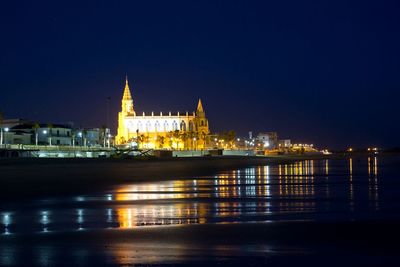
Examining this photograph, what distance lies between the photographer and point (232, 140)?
19688cm

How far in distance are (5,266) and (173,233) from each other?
4.07 meters

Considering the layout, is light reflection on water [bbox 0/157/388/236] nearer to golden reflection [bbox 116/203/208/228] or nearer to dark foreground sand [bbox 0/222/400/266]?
golden reflection [bbox 116/203/208/228]

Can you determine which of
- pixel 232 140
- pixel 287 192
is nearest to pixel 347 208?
pixel 287 192

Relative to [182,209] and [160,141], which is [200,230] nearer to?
[182,209]

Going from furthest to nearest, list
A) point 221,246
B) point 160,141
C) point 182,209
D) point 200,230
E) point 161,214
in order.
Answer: point 160,141 → point 182,209 → point 161,214 → point 200,230 → point 221,246

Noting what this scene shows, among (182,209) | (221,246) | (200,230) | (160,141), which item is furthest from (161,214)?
(160,141)

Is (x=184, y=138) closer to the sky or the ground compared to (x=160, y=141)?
closer to the sky

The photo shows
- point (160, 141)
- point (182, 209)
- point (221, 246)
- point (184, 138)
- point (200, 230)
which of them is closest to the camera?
point (221, 246)

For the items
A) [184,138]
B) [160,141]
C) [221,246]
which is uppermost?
[184,138]

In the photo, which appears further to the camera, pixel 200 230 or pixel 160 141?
pixel 160 141

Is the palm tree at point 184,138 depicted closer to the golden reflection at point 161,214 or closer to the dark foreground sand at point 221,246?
the golden reflection at point 161,214

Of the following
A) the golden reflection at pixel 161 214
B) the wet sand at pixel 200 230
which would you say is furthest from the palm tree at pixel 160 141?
the golden reflection at pixel 161 214

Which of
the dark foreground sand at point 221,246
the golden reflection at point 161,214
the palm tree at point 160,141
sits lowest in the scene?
the dark foreground sand at point 221,246

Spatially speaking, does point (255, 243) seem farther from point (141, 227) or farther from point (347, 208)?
point (347, 208)
